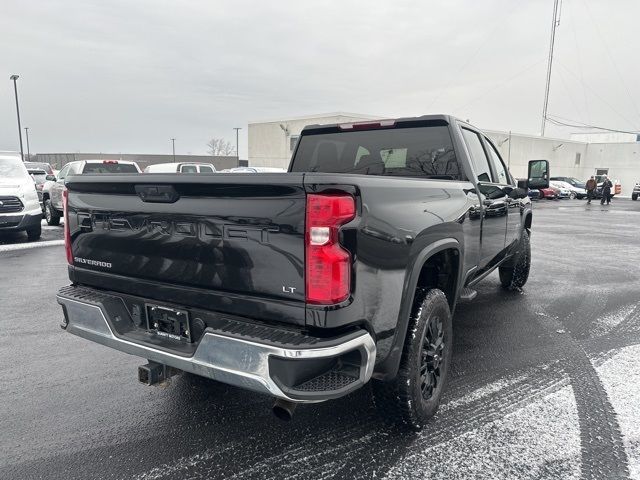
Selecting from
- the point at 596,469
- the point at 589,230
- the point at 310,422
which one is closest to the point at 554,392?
the point at 596,469

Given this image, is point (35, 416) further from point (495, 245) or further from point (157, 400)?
point (495, 245)

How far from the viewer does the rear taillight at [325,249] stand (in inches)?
81.4

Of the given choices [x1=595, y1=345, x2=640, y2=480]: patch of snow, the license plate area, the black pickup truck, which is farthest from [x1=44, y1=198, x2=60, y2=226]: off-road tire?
[x1=595, y1=345, x2=640, y2=480]: patch of snow

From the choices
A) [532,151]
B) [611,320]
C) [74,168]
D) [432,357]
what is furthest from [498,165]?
[532,151]

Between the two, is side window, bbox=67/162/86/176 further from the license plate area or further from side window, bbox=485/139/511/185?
the license plate area

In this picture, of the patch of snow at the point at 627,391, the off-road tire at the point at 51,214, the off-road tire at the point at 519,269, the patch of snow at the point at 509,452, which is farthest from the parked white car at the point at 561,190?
the patch of snow at the point at 509,452

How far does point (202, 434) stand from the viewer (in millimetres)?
2838

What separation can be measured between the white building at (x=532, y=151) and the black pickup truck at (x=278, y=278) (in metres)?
32.4

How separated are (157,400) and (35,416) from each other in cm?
75

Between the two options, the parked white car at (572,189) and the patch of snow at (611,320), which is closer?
the patch of snow at (611,320)

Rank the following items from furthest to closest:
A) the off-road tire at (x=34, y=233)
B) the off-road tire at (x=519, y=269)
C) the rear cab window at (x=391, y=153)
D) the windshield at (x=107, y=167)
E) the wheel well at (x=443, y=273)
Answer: the windshield at (x=107, y=167) → the off-road tire at (x=34, y=233) → the off-road tire at (x=519, y=269) → the rear cab window at (x=391, y=153) → the wheel well at (x=443, y=273)

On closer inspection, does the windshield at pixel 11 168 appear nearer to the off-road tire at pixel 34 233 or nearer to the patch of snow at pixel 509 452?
the off-road tire at pixel 34 233

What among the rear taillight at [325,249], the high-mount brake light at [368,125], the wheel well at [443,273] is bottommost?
the wheel well at [443,273]

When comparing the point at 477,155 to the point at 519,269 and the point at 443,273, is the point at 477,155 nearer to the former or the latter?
the point at 443,273
